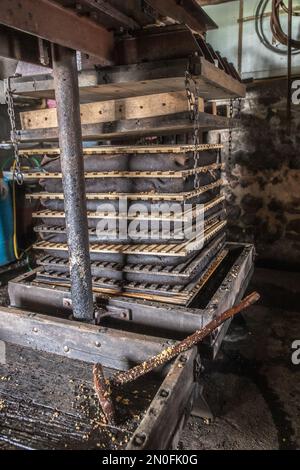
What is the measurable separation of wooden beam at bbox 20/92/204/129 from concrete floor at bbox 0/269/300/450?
6.90 ft

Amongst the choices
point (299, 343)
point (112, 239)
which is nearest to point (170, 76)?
point (112, 239)

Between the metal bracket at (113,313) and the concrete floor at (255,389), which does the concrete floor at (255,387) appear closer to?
the concrete floor at (255,389)

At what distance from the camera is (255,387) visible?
9.24ft

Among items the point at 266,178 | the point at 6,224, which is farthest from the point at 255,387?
the point at 6,224

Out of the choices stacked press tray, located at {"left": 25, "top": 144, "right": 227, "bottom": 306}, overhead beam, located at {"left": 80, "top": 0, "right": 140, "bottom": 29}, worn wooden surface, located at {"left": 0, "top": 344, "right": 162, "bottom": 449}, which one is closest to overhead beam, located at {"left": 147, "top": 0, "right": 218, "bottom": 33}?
overhead beam, located at {"left": 80, "top": 0, "right": 140, "bottom": 29}

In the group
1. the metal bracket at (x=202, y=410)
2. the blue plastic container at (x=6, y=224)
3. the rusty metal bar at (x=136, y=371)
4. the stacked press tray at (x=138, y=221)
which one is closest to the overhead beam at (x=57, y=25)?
the stacked press tray at (x=138, y=221)

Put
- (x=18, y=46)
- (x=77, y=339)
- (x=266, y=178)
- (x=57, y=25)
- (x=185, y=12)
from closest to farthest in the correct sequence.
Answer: (x=57, y=25), (x=18, y=46), (x=77, y=339), (x=185, y=12), (x=266, y=178)

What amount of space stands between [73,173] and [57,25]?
739 mm

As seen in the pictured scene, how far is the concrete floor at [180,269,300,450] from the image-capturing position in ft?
7.61

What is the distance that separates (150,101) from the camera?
8.04ft

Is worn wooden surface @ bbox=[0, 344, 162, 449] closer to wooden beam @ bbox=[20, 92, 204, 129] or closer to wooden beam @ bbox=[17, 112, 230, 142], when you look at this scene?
wooden beam @ bbox=[17, 112, 230, 142]

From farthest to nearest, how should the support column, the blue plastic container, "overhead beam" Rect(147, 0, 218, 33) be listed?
the blue plastic container, "overhead beam" Rect(147, 0, 218, 33), the support column

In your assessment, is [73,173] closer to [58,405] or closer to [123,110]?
[123,110]

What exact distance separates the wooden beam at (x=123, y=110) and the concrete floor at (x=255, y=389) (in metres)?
2.10
